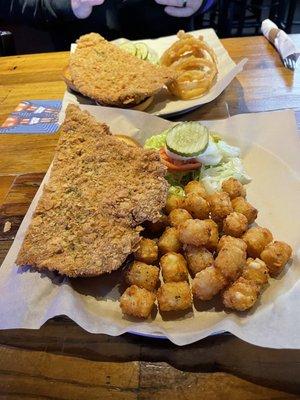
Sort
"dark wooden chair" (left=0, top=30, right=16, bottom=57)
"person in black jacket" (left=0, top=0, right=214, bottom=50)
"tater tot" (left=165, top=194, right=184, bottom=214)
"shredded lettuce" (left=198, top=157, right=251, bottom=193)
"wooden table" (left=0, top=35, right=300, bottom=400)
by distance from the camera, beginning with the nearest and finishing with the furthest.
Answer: "wooden table" (left=0, top=35, right=300, bottom=400) → "tater tot" (left=165, top=194, right=184, bottom=214) → "shredded lettuce" (left=198, top=157, right=251, bottom=193) → "person in black jacket" (left=0, top=0, right=214, bottom=50) → "dark wooden chair" (left=0, top=30, right=16, bottom=57)

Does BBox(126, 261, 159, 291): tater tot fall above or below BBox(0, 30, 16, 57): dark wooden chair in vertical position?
above

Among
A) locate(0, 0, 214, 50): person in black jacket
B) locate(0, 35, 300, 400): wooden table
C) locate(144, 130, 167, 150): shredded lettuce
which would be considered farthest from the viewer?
locate(0, 0, 214, 50): person in black jacket

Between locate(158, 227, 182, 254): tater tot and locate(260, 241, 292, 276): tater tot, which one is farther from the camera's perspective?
locate(158, 227, 182, 254): tater tot

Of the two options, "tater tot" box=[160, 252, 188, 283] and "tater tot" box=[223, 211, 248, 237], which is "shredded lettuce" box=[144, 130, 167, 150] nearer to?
"tater tot" box=[223, 211, 248, 237]

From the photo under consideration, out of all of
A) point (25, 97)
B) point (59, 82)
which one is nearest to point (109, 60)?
point (59, 82)

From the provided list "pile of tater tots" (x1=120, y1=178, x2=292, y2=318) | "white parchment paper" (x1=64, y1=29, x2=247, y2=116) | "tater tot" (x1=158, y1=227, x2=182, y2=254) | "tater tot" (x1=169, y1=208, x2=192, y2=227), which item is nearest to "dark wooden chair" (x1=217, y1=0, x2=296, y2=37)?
"white parchment paper" (x1=64, y1=29, x2=247, y2=116)

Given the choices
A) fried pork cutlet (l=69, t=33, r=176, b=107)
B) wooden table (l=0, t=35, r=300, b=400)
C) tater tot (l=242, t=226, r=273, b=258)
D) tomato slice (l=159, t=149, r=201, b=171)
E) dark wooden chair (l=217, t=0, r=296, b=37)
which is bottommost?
dark wooden chair (l=217, t=0, r=296, b=37)

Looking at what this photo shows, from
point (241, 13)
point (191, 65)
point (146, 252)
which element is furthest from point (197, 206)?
point (241, 13)
